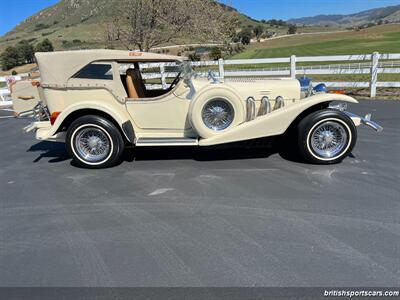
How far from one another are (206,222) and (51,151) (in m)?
4.19

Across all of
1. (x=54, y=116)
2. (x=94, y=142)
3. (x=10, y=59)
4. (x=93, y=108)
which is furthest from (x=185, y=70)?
(x=10, y=59)

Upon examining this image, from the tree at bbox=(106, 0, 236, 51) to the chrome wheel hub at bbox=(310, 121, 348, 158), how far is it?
11502 millimetres

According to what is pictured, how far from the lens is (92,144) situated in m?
5.20

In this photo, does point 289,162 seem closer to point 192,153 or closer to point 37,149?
point 192,153

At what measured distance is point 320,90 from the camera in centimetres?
554

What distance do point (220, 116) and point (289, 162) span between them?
1.22 m

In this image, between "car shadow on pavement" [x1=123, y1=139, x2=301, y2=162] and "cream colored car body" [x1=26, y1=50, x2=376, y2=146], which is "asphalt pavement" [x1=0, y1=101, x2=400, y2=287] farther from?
"cream colored car body" [x1=26, y1=50, x2=376, y2=146]

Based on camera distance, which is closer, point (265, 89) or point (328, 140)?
point (328, 140)

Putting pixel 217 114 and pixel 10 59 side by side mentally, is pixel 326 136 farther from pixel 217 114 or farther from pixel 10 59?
pixel 10 59

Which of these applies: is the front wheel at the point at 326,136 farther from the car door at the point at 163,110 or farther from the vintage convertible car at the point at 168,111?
the car door at the point at 163,110

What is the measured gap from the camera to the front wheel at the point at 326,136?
186 inches

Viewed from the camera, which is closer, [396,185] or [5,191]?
[396,185]

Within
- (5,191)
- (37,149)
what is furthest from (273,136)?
(37,149)

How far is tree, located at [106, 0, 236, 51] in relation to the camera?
14.5 meters
